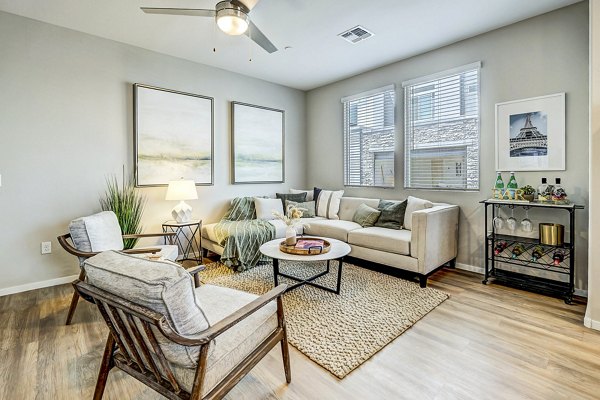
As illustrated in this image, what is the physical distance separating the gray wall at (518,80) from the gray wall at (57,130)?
3.34 metres

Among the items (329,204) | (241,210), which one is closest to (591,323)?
(329,204)

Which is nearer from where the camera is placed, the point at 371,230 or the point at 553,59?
the point at 553,59

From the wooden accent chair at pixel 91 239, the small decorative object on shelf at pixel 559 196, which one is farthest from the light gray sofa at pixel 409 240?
the wooden accent chair at pixel 91 239

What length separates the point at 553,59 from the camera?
10.1 feet

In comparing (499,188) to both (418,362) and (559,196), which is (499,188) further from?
(418,362)

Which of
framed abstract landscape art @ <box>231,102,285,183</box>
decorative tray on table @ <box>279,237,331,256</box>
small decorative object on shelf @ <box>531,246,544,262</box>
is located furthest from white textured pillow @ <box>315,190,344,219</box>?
small decorative object on shelf @ <box>531,246,544,262</box>

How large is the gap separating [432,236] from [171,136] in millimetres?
3492

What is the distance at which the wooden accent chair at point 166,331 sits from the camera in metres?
1.11

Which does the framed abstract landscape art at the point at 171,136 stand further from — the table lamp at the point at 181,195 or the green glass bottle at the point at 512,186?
Result: the green glass bottle at the point at 512,186

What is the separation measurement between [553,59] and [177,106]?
4363 millimetres

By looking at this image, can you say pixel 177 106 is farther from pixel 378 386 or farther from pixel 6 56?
pixel 378 386

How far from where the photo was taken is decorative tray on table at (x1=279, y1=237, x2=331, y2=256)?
2.86 metres

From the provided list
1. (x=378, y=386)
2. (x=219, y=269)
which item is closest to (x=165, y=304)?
(x=378, y=386)

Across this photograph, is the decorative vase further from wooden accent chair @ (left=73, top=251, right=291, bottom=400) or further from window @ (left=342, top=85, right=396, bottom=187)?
window @ (left=342, top=85, right=396, bottom=187)
